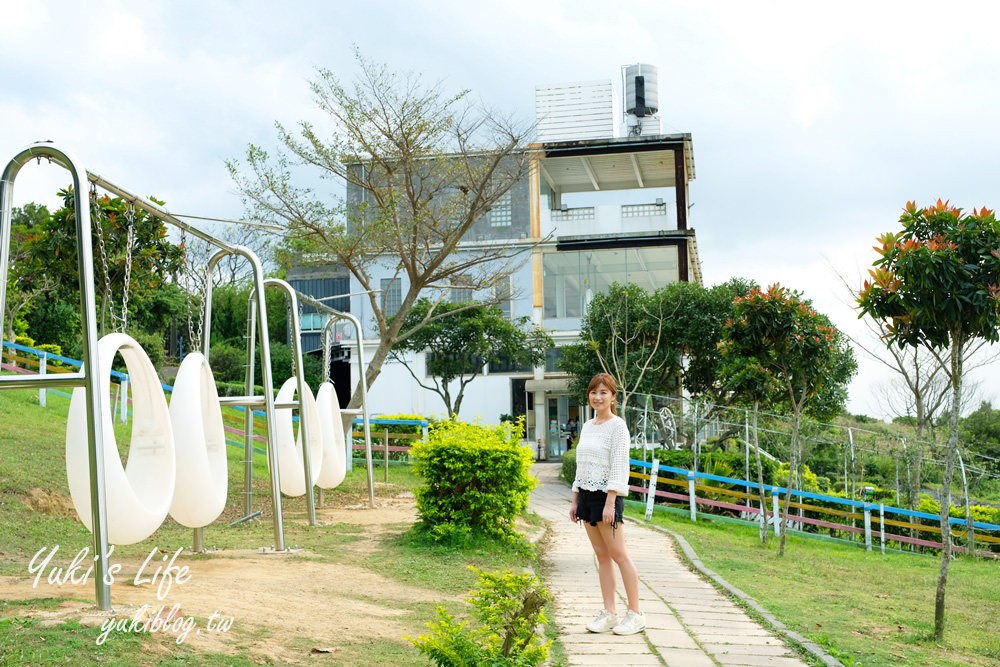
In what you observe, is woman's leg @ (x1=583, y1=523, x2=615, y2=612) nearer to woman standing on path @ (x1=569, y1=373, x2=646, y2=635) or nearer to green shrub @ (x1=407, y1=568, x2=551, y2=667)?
woman standing on path @ (x1=569, y1=373, x2=646, y2=635)

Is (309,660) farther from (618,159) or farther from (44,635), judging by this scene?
(618,159)

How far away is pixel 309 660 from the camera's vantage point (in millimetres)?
5016

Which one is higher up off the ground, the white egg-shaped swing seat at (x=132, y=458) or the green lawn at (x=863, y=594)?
the white egg-shaped swing seat at (x=132, y=458)

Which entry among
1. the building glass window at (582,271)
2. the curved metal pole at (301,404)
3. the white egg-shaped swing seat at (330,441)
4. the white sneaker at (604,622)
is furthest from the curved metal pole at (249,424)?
the building glass window at (582,271)

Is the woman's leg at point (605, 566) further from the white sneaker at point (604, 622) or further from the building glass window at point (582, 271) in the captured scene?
the building glass window at point (582, 271)

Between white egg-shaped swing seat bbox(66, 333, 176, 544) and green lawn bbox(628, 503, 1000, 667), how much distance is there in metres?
4.47

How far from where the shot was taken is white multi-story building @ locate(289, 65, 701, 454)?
34375 mm

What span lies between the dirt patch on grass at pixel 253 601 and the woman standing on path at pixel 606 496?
52.6 inches

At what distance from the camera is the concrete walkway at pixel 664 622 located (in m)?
5.94

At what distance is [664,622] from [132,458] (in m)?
3.97

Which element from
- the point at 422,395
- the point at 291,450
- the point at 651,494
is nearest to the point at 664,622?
the point at 291,450

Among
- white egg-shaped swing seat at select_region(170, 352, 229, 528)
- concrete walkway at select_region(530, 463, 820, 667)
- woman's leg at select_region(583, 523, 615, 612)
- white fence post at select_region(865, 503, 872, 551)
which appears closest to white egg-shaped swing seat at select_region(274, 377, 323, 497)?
concrete walkway at select_region(530, 463, 820, 667)

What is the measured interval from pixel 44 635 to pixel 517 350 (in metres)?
26.4

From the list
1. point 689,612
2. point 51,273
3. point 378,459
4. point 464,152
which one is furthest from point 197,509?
point 378,459
